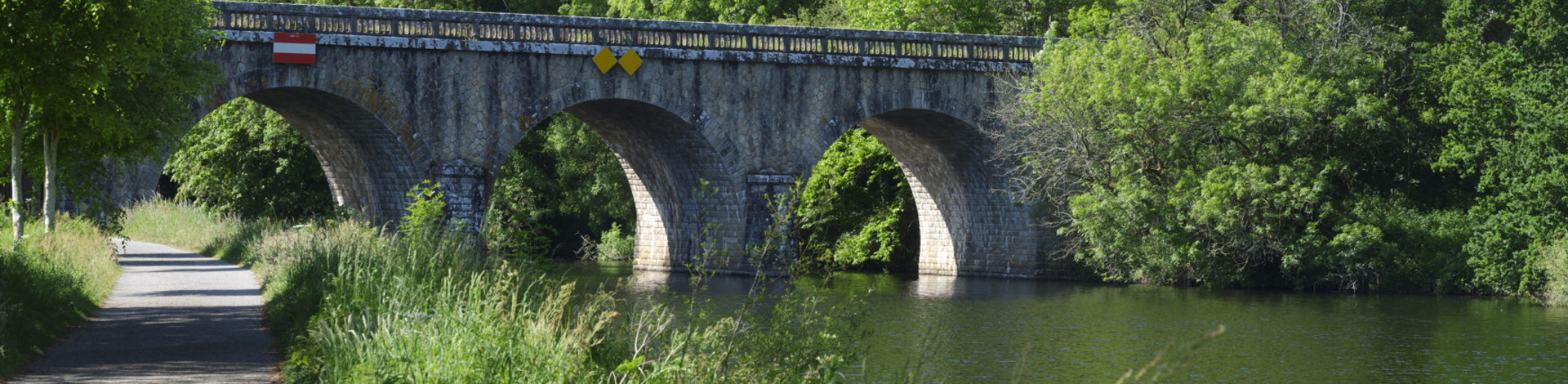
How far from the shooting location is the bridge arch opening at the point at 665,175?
28094 mm

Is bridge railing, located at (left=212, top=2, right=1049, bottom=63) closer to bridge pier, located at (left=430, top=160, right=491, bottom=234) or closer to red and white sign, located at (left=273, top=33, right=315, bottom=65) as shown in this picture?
red and white sign, located at (left=273, top=33, right=315, bottom=65)

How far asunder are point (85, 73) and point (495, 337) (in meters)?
7.28

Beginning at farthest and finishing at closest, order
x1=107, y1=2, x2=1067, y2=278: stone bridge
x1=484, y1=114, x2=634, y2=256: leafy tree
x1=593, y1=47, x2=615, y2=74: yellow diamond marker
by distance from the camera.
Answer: x1=484, y1=114, x2=634, y2=256: leafy tree → x1=593, y1=47, x2=615, y2=74: yellow diamond marker → x1=107, y1=2, x2=1067, y2=278: stone bridge

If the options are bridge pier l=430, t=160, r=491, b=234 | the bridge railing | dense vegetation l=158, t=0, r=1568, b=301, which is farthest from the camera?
dense vegetation l=158, t=0, r=1568, b=301

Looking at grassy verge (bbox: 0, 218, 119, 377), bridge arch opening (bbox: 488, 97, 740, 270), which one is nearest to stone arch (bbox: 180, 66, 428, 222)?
bridge arch opening (bbox: 488, 97, 740, 270)

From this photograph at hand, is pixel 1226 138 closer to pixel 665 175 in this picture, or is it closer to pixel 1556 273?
pixel 1556 273

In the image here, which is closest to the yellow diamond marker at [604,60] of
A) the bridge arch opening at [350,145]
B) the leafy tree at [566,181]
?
the bridge arch opening at [350,145]

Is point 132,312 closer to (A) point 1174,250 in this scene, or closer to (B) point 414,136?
(B) point 414,136

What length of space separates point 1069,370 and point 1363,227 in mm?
12988

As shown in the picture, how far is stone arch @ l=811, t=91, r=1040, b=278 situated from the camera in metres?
28.8

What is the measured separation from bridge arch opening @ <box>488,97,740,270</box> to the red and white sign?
12.8 feet

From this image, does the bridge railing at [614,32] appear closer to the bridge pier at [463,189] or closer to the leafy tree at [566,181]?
the bridge pier at [463,189]

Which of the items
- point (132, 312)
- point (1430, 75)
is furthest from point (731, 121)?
point (132, 312)

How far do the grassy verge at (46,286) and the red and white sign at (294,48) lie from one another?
6667 mm
